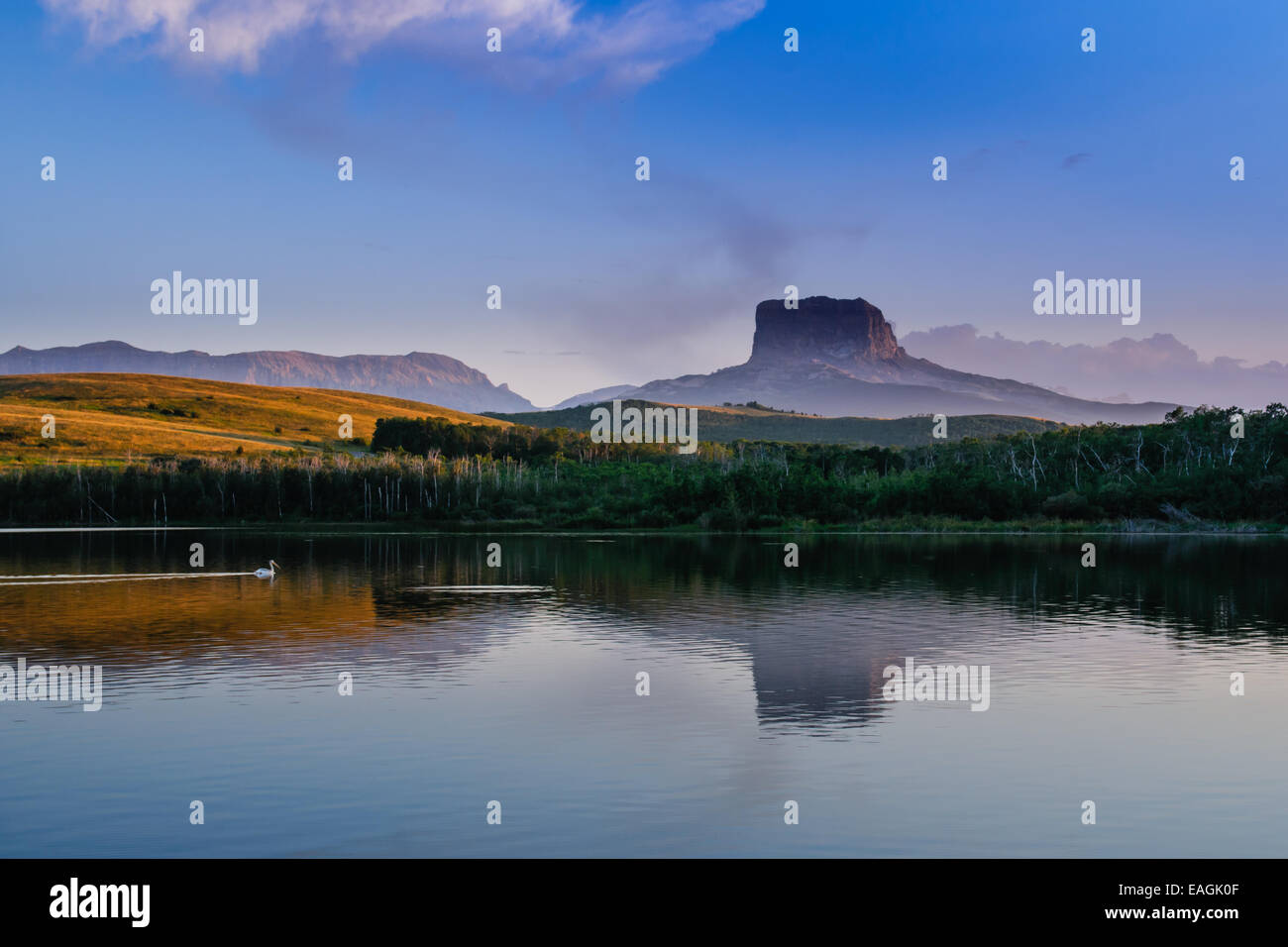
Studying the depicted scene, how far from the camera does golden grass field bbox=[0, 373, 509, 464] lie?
129750 mm

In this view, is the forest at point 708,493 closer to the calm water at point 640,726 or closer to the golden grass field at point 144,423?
the golden grass field at point 144,423

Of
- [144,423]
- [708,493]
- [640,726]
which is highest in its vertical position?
[144,423]

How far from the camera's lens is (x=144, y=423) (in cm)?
15612

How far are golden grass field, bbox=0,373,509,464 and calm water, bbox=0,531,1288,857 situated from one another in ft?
315

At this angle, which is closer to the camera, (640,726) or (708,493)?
(640,726)

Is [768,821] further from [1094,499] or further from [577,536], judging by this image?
[1094,499]

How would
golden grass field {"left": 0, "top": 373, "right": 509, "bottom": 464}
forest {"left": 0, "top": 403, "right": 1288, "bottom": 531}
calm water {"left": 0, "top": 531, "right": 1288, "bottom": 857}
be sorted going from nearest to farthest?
calm water {"left": 0, "top": 531, "right": 1288, "bottom": 857} < forest {"left": 0, "top": 403, "right": 1288, "bottom": 531} < golden grass field {"left": 0, "top": 373, "right": 509, "bottom": 464}

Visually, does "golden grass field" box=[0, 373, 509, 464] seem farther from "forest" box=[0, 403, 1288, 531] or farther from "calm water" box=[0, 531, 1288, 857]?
"calm water" box=[0, 531, 1288, 857]

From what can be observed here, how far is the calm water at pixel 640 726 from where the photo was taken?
47.7 ft

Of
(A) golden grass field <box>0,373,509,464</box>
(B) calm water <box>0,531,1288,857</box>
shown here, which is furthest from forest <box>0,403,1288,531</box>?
(B) calm water <box>0,531,1288,857</box>

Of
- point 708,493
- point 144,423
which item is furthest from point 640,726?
point 144,423

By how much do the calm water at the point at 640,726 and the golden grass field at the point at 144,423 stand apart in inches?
3783

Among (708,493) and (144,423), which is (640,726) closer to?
(708,493)

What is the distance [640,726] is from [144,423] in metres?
153
